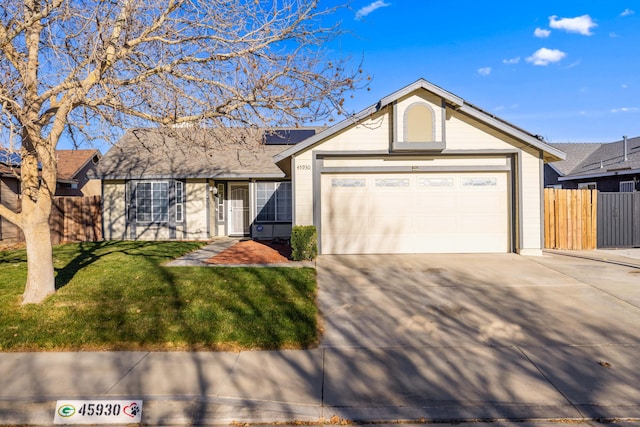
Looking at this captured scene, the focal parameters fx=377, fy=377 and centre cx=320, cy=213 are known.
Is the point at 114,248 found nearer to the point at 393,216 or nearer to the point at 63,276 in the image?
the point at 63,276

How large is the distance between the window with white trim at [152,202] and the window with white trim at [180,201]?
38 cm

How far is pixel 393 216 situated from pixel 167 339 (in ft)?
24.2

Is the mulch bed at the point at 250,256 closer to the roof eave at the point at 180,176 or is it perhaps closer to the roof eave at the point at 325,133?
the roof eave at the point at 325,133

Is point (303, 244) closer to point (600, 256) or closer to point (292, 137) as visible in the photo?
point (600, 256)

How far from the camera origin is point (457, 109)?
34.7 feet

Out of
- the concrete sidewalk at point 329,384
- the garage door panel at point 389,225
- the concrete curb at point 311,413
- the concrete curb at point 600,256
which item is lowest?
the concrete curb at point 311,413

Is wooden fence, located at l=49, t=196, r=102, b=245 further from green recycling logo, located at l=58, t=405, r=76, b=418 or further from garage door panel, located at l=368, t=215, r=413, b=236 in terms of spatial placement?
green recycling logo, located at l=58, t=405, r=76, b=418

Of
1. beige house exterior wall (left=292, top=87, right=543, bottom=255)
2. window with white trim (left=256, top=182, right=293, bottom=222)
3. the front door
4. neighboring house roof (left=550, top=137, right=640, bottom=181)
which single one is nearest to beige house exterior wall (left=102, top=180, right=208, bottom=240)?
the front door

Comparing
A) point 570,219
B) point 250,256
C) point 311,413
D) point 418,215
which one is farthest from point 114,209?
point 570,219

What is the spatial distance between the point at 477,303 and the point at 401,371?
2.86 metres

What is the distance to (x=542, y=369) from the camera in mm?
4344

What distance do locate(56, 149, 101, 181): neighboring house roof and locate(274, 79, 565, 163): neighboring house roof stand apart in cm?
1940

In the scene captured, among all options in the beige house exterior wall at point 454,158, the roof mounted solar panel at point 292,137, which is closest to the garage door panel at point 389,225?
the beige house exterior wall at point 454,158

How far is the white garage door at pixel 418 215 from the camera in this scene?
10.9 meters
